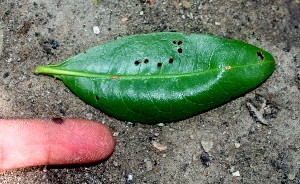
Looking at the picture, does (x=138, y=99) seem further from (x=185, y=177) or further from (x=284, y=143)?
(x=284, y=143)

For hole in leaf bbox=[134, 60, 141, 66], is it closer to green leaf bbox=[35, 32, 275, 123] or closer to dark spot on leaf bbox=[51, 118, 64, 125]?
green leaf bbox=[35, 32, 275, 123]

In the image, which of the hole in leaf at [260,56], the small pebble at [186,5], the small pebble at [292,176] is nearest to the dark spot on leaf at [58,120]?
the small pebble at [186,5]

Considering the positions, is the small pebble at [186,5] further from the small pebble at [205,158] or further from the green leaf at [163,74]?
the small pebble at [205,158]

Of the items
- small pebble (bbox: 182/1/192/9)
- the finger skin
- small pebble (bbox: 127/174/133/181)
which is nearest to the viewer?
the finger skin

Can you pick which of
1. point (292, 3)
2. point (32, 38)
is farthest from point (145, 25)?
point (292, 3)

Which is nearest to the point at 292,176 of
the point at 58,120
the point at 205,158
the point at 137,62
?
the point at 205,158

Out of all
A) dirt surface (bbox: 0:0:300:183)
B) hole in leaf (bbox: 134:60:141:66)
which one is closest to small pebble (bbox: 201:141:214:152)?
dirt surface (bbox: 0:0:300:183)

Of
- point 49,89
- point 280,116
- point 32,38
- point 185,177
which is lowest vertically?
point 185,177
